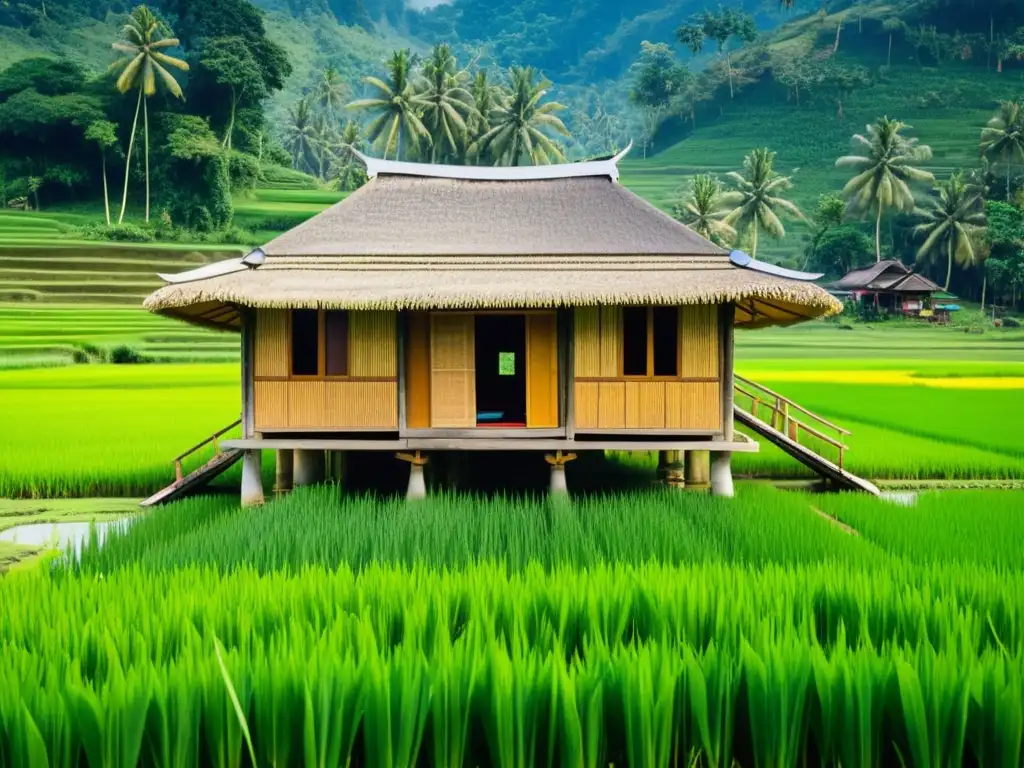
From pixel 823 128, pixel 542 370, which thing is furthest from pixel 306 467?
pixel 823 128

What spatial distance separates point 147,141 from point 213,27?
13070mm

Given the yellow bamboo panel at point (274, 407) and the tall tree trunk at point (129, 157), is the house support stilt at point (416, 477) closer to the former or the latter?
the yellow bamboo panel at point (274, 407)

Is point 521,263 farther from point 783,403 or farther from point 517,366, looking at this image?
point 783,403

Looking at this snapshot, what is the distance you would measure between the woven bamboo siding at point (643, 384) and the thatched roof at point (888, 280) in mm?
42034

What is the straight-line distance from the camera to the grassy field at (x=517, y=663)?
414 centimetres

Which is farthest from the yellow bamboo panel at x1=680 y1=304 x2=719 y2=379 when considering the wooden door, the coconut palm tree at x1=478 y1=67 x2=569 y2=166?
the coconut palm tree at x1=478 y1=67 x2=569 y2=166

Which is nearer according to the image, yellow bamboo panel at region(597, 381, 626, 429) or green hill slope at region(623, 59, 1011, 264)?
yellow bamboo panel at region(597, 381, 626, 429)

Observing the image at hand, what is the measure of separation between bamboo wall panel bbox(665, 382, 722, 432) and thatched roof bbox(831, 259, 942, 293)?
138 ft

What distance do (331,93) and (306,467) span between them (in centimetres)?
9867

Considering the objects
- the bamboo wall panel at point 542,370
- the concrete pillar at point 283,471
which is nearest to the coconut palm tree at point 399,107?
the concrete pillar at point 283,471

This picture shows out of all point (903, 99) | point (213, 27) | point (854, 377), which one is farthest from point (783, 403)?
point (903, 99)

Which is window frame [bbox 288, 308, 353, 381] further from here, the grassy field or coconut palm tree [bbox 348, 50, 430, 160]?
coconut palm tree [bbox 348, 50, 430, 160]

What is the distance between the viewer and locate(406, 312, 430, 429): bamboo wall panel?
39.0 feet

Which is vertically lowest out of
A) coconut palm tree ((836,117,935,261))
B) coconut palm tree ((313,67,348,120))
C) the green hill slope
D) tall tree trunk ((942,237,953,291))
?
tall tree trunk ((942,237,953,291))
